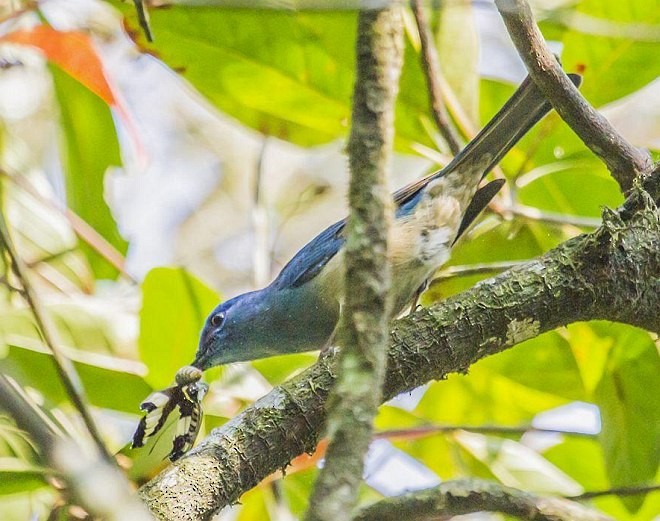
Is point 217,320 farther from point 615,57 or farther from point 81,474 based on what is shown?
point 81,474

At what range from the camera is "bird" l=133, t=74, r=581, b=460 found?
3391mm

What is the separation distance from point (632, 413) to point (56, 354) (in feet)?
6.68

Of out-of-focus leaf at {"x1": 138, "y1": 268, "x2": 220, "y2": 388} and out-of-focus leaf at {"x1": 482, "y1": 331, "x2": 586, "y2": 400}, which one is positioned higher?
out-of-focus leaf at {"x1": 138, "y1": 268, "x2": 220, "y2": 388}

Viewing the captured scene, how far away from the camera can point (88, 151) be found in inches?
157

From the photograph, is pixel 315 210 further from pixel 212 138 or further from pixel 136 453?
pixel 136 453

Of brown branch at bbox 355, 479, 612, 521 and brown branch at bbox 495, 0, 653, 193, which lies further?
brown branch at bbox 495, 0, 653, 193

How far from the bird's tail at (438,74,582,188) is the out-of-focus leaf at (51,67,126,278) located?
1.54 meters

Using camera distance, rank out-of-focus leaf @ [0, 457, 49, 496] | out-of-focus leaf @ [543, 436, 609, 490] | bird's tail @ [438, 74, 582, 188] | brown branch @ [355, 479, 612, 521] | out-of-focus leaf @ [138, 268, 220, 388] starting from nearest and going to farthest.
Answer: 1. brown branch @ [355, 479, 612, 521]
2. out-of-focus leaf @ [0, 457, 49, 496]
3. out-of-focus leaf @ [138, 268, 220, 388]
4. bird's tail @ [438, 74, 582, 188]
5. out-of-focus leaf @ [543, 436, 609, 490]

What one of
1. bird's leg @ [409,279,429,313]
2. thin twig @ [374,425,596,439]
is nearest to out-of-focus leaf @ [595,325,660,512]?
thin twig @ [374,425,596,439]

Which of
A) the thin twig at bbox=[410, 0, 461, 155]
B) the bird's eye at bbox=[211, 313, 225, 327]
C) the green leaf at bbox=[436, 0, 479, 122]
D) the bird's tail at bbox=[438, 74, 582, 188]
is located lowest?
the bird's eye at bbox=[211, 313, 225, 327]

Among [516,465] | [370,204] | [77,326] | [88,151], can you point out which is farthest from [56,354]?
[516,465]

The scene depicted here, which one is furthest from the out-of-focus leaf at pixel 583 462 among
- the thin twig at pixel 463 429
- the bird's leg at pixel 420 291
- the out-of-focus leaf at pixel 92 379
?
the out-of-focus leaf at pixel 92 379

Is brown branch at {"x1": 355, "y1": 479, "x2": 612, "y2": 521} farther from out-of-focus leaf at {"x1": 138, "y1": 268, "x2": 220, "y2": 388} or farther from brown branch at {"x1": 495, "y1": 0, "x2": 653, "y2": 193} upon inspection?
out-of-focus leaf at {"x1": 138, "y1": 268, "x2": 220, "y2": 388}

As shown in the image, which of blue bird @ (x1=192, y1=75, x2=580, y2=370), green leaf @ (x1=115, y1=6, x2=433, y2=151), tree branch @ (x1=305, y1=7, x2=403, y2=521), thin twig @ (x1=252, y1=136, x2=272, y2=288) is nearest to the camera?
tree branch @ (x1=305, y1=7, x2=403, y2=521)
